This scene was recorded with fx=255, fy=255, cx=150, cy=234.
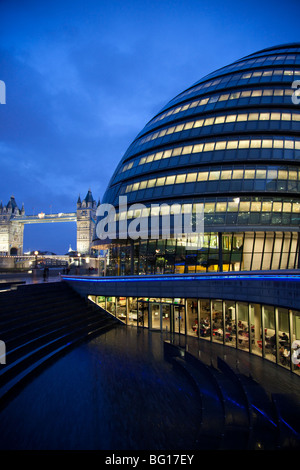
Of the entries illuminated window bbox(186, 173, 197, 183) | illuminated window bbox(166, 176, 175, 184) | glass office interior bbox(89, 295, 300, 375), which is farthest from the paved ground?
illuminated window bbox(166, 176, 175, 184)

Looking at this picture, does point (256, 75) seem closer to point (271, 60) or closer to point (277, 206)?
point (271, 60)

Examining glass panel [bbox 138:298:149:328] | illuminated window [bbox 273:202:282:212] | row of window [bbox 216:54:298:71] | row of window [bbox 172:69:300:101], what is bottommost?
glass panel [bbox 138:298:149:328]

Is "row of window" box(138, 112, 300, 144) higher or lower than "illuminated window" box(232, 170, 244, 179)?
higher

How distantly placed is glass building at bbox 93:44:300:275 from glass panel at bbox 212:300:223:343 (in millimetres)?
8107

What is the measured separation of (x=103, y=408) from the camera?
440 inches

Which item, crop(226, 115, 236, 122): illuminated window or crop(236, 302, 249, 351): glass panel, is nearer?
crop(236, 302, 249, 351): glass panel

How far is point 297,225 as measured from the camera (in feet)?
94.2

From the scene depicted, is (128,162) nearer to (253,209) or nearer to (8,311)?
(253,209)

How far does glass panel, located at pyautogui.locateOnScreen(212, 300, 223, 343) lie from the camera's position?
2155 centimetres

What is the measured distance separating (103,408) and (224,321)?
1301 centimetres

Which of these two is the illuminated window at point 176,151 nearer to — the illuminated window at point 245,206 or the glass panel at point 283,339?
the illuminated window at point 245,206

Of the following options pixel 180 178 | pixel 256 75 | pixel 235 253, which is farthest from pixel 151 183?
pixel 256 75

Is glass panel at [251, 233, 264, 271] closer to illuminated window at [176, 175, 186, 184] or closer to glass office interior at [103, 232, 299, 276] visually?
glass office interior at [103, 232, 299, 276]

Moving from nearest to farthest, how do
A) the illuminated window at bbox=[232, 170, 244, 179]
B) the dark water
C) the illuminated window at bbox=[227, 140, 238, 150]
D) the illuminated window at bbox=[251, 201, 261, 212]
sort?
the dark water
the illuminated window at bbox=[251, 201, 261, 212]
the illuminated window at bbox=[232, 170, 244, 179]
the illuminated window at bbox=[227, 140, 238, 150]
